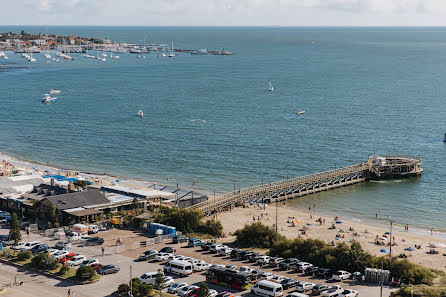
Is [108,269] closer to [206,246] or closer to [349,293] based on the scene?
[206,246]

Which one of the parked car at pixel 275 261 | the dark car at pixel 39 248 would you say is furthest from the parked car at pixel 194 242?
the dark car at pixel 39 248

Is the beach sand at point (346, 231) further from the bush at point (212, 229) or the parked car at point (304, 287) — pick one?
the parked car at point (304, 287)

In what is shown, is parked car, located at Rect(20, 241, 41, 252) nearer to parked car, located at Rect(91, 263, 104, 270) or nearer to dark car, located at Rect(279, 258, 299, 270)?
parked car, located at Rect(91, 263, 104, 270)

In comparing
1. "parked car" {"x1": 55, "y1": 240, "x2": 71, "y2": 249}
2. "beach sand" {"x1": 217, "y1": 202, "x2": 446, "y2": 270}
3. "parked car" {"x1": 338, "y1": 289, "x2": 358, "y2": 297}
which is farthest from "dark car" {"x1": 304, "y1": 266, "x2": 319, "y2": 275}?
"parked car" {"x1": 55, "y1": 240, "x2": 71, "y2": 249}

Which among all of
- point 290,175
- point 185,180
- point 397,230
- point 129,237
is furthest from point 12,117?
point 397,230

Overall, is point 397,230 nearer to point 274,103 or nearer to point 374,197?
point 374,197

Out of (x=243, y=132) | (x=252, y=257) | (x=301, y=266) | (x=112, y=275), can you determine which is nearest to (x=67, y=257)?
(x=112, y=275)
